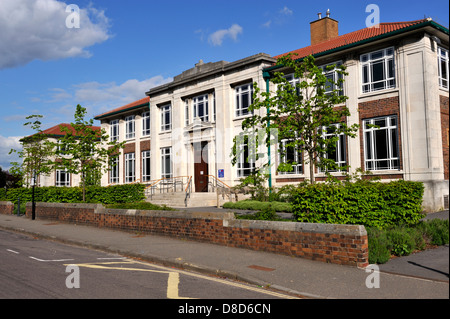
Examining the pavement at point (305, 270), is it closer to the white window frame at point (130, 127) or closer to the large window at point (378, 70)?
the large window at point (378, 70)

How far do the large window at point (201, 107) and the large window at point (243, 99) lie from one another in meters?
3.13

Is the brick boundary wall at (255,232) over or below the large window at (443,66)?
below

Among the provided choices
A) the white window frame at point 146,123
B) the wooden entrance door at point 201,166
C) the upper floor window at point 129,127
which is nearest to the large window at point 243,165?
the wooden entrance door at point 201,166

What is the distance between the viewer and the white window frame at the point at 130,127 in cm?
3659

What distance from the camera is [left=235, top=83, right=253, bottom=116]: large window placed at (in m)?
25.7

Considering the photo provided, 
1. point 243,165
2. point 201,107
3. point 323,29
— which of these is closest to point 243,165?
point 243,165

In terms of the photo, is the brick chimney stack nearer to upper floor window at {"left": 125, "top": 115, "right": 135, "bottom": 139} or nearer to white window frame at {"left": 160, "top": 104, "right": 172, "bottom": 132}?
white window frame at {"left": 160, "top": 104, "right": 172, "bottom": 132}

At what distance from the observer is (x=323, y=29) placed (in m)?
28.9

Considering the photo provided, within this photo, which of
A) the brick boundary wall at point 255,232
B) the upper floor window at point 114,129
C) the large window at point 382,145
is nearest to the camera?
the brick boundary wall at point 255,232

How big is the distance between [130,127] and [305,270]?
31.4 metres

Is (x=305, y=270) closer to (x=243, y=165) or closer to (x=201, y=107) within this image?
(x=243, y=165)

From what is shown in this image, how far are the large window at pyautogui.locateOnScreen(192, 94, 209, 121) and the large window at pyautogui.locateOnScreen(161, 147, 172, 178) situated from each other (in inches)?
169
